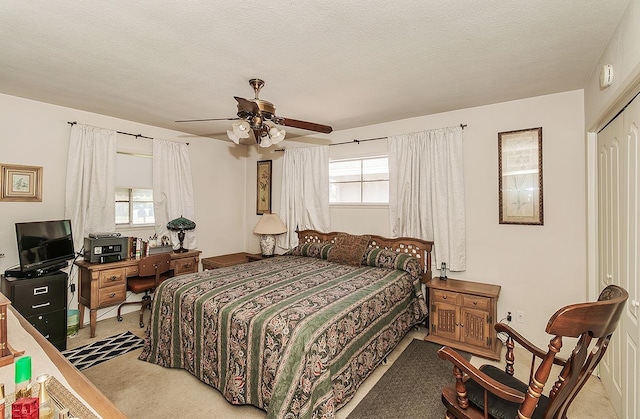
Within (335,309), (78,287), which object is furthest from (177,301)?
(78,287)

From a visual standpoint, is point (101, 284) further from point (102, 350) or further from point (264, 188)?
point (264, 188)

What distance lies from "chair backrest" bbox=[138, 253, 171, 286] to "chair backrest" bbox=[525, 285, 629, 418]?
3.87 meters

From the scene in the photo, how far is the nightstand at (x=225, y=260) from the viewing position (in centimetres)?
448

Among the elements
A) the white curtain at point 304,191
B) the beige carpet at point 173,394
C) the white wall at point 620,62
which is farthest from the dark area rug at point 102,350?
the white wall at point 620,62

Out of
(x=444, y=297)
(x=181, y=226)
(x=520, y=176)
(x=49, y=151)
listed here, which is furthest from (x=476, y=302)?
(x=49, y=151)

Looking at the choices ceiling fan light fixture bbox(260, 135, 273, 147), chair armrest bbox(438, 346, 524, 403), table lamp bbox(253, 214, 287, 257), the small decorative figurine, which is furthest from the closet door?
table lamp bbox(253, 214, 287, 257)

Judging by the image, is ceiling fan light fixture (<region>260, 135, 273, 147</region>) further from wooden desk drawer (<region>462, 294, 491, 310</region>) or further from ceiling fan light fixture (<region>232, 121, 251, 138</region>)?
wooden desk drawer (<region>462, 294, 491, 310</region>)

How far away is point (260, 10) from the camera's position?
1.73 m

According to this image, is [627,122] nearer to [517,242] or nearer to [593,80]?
[593,80]

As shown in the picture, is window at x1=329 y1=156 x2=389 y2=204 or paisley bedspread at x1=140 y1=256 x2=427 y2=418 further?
window at x1=329 y1=156 x2=389 y2=204

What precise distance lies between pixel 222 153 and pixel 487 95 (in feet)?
13.3

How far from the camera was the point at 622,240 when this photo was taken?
2049 millimetres

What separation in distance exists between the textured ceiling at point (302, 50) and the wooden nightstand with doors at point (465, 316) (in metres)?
2.02

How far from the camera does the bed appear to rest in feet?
6.33
